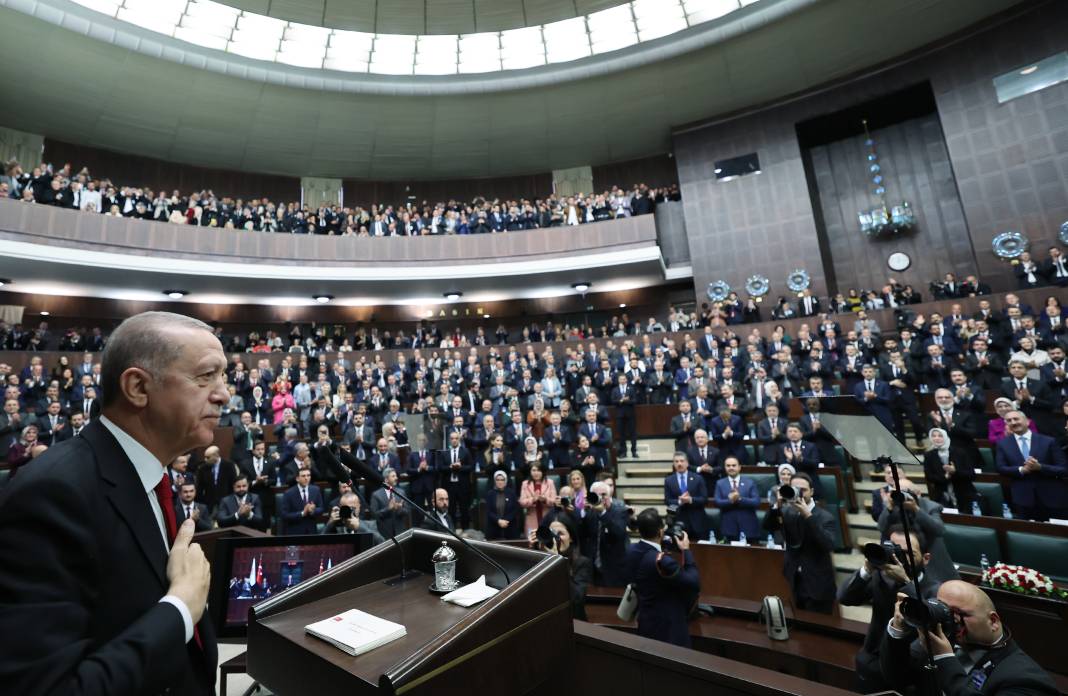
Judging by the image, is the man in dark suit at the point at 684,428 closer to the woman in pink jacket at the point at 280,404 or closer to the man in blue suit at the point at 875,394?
the man in blue suit at the point at 875,394

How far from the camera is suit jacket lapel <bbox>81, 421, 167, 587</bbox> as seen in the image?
84 centimetres

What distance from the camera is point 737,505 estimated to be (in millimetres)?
4789

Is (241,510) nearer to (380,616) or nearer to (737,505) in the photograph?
(380,616)

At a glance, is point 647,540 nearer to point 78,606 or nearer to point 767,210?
point 78,606

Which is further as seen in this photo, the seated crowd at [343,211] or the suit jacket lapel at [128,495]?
the seated crowd at [343,211]

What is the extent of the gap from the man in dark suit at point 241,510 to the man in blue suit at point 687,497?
4.08 m

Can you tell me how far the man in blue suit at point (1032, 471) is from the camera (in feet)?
13.6

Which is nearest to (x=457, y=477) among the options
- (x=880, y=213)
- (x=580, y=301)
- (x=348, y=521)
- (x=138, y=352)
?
(x=348, y=521)

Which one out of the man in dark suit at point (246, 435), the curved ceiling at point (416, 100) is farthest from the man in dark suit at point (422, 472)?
the curved ceiling at point (416, 100)

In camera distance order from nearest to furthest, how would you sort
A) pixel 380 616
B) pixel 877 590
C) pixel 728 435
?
pixel 380 616, pixel 877 590, pixel 728 435

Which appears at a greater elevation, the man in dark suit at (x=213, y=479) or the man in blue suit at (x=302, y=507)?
the man in dark suit at (x=213, y=479)

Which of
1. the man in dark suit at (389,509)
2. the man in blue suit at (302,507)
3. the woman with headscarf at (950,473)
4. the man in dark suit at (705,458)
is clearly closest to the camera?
the woman with headscarf at (950,473)

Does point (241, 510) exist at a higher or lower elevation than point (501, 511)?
higher

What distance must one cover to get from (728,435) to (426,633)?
5523 mm
